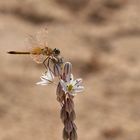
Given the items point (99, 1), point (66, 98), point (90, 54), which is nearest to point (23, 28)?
point (90, 54)

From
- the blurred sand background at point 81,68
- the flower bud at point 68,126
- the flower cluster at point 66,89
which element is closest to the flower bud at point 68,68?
the flower cluster at point 66,89

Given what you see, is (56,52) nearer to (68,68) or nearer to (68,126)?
(68,68)

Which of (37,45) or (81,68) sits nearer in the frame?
(37,45)

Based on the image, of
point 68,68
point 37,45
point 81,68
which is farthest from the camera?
point 81,68

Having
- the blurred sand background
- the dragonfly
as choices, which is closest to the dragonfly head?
the dragonfly

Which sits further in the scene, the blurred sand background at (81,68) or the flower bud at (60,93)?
the blurred sand background at (81,68)

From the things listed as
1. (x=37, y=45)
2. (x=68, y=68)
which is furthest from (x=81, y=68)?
(x=68, y=68)

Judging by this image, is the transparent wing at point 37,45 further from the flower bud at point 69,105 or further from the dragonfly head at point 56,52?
the flower bud at point 69,105
